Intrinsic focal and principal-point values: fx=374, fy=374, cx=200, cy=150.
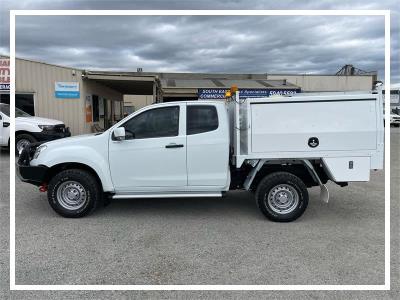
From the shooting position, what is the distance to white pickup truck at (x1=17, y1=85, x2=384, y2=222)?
556cm

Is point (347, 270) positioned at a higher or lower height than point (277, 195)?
lower

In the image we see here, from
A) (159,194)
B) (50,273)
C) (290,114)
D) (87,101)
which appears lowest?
(50,273)

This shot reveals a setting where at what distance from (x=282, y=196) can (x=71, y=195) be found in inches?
131

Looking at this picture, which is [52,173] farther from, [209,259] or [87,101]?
[87,101]

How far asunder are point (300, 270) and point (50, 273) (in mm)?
2654

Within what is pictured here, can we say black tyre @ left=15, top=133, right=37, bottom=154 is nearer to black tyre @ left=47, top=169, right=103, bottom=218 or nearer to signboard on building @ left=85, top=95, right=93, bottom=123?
signboard on building @ left=85, top=95, right=93, bottom=123

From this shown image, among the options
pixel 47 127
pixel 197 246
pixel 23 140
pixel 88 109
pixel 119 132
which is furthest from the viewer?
pixel 88 109

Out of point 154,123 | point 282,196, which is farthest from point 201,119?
point 282,196

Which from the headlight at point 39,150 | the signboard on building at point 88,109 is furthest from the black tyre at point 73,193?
the signboard on building at point 88,109

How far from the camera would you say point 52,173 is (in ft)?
20.0

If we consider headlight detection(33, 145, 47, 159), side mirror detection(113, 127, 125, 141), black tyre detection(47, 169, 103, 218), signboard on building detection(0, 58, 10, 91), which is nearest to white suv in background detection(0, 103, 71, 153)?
signboard on building detection(0, 58, 10, 91)

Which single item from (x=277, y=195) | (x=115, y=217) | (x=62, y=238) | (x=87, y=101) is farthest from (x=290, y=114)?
(x=87, y=101)

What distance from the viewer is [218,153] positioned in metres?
5.81

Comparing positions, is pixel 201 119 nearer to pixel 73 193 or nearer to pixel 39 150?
pixel 73 193
